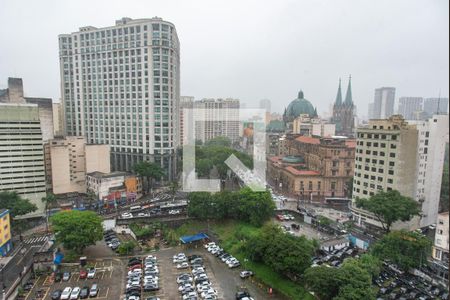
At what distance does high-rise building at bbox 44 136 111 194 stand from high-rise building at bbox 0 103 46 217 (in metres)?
4.09

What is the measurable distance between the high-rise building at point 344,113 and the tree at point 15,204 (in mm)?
48520

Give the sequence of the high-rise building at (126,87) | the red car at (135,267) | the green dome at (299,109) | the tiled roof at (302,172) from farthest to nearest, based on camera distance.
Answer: the green dome at (299,109)
the high-rise building at (126,87)
the tiled roof at (302,172)
the red car at (135,267)

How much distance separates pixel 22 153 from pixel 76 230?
28.6 feet

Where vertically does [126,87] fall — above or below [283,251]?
above

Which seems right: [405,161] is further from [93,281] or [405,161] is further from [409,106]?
[93,281]

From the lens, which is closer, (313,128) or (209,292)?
(209,292)

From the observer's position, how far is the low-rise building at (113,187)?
81.1 feet

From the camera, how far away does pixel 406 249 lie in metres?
14.3

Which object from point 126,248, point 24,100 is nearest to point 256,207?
point 126,248

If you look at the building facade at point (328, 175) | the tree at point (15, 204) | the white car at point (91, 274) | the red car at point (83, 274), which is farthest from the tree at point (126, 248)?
the building facade at point (328, 175)

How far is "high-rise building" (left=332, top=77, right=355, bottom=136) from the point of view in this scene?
2174 inches

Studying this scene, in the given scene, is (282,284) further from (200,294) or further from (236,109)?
(236,109)

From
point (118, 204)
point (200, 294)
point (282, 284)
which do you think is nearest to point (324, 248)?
point (282, 284)

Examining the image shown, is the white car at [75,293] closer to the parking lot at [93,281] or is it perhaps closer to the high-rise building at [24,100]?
the parking lot at [93,281]
